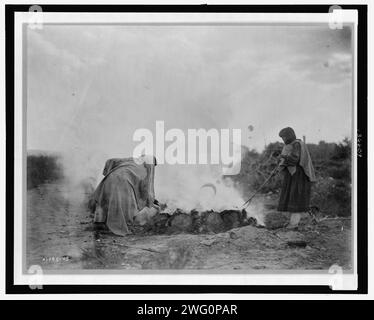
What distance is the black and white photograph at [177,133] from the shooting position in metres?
5.38

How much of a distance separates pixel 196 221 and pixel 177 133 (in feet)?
3.35

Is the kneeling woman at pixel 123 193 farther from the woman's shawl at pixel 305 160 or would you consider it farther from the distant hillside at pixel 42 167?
the woman's shawl at pixel 305 160

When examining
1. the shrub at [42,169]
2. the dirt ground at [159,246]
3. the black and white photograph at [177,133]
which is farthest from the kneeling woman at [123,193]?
the shrub at [42,169]

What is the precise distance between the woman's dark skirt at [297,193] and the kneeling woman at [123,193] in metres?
1.52

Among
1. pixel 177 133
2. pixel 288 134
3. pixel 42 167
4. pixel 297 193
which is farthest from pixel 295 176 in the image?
pixel 42 167

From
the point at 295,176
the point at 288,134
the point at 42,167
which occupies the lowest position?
the point at 295,176

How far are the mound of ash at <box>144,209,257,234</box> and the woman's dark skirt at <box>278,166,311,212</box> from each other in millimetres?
470

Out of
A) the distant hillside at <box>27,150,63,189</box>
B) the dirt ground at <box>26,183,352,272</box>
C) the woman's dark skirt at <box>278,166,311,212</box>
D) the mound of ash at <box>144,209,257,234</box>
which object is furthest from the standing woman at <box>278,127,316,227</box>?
the distant hillside at <box>27,150,63,189</box>

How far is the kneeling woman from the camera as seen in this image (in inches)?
212

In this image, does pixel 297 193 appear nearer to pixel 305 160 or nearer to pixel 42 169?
pixel 305 160

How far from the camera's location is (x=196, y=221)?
5406 millimetres

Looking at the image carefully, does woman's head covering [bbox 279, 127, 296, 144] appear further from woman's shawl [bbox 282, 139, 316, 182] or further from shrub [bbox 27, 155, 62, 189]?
shrub [bbox 27, 155, 62, 189]

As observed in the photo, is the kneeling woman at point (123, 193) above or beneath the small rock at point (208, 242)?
above
